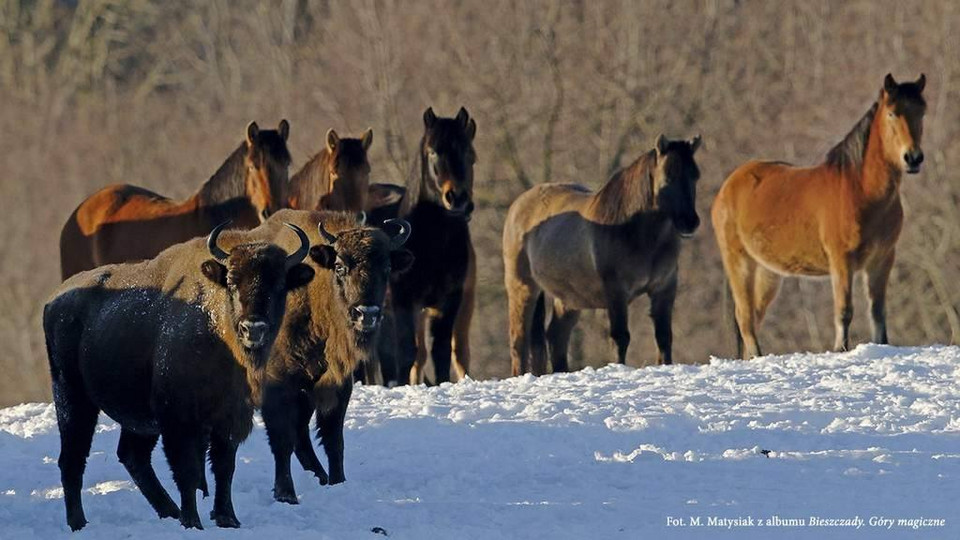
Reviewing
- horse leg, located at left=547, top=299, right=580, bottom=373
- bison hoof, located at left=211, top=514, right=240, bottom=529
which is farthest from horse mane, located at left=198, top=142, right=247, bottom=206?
bison hoof, located at left=211, top=514, right=240, bottom=529

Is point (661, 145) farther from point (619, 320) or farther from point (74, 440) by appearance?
point (74, 440)

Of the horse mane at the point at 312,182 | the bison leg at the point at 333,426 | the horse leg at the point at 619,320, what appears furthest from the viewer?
the horse leg at the point at 619,320

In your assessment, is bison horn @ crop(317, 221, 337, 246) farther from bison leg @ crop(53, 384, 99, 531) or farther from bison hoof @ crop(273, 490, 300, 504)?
bison leg @ crop(53, 384, 99, 531)

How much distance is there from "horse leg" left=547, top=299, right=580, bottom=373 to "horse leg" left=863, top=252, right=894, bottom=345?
3.40 m

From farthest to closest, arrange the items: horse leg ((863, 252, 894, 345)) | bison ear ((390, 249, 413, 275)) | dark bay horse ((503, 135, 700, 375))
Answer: horse leg ((863, 252, 894, 345)) → dark bay horse ((503, 135, 700, 375)) → bison ear ((390, 249, 413, 275))

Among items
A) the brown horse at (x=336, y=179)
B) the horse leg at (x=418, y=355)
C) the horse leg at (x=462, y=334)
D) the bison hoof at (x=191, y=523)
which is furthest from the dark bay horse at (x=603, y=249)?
the bison hoof at (x=191, y=523)

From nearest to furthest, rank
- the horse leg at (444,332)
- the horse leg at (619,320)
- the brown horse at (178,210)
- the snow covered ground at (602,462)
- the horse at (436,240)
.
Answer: the snow covered ground at (602,462)
the brown horse at (178,210)
the horse at (436,240)
the horse leg at (444,332)
the horse leg at (619,320)

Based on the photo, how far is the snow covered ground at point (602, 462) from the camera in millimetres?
10359

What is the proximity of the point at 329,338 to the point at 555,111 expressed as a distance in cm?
2523

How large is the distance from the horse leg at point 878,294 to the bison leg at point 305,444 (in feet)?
26.1

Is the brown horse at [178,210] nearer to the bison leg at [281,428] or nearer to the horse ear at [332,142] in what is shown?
the horse ear at [332,142]

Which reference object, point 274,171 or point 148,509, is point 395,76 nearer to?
point 274,171

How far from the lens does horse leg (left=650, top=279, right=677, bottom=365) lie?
730 inches

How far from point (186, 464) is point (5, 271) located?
3955 cm
